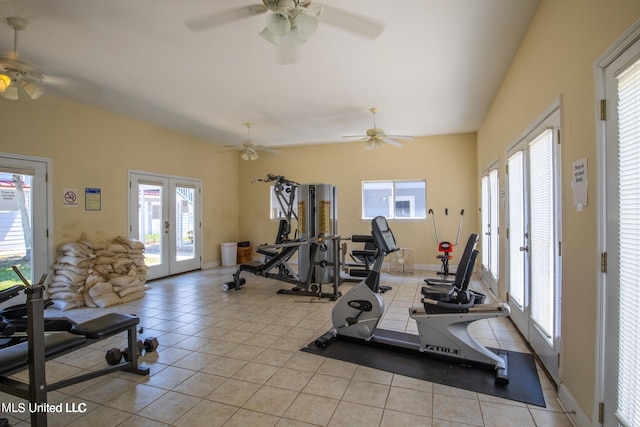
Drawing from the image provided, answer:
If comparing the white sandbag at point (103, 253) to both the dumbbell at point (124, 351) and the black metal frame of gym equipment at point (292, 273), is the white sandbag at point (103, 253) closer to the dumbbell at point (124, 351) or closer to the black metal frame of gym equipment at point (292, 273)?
the black metal frame of gym equipment at point (292, 273)

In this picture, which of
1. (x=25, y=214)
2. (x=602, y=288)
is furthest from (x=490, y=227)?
(x=25, y=214)

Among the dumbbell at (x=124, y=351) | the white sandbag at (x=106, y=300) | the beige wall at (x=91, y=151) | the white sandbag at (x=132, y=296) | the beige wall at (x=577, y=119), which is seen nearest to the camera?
the beige wall at (x=577, y=119)

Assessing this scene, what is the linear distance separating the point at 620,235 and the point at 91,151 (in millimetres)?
6354

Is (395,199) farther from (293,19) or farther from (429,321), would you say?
(293,19)

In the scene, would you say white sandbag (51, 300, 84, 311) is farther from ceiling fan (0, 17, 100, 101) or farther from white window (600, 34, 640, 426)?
white window (600, 34, 640, 426)

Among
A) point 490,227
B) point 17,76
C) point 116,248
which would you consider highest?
point 17,76

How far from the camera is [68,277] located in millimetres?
4395

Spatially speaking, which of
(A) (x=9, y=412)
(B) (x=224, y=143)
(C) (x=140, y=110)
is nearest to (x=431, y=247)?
(B) (x=224, y=143)

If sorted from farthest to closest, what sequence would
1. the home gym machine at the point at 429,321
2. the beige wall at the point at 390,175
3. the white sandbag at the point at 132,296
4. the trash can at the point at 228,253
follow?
1. the trash can at the point at 228,253
2. the beige wall at the point at 390,175
3. the white sandbag at the point at 132,296
4. the home gym machine at the point at 429,321

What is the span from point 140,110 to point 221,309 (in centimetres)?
355

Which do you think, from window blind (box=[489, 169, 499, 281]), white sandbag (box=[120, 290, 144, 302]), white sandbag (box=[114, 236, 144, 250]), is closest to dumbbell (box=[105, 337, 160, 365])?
white sandbag (box=[120, 290, 144, 302])

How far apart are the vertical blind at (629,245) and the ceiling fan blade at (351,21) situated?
1.45m

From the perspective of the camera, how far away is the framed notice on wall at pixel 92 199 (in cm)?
494

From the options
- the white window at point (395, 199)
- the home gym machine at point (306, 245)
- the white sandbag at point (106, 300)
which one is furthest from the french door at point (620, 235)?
the white window at point (395, 199)
